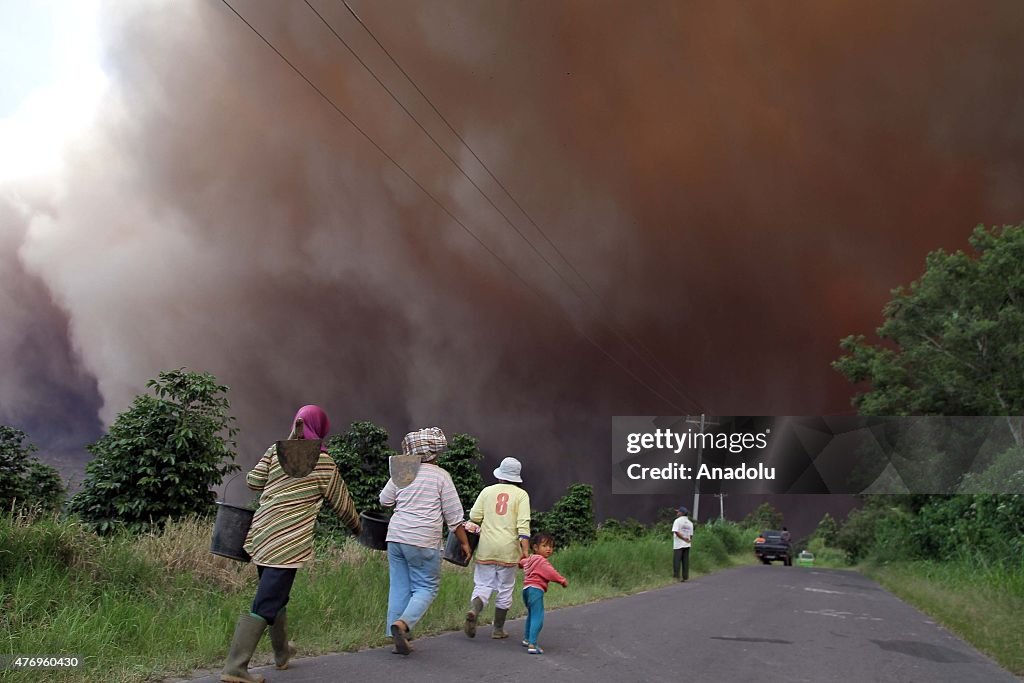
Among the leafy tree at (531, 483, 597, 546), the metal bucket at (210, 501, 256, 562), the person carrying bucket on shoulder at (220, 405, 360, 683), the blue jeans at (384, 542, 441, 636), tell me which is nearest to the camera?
the person carrying bucket on shoulder at (220, 405, 360, 683)

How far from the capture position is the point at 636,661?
755cm

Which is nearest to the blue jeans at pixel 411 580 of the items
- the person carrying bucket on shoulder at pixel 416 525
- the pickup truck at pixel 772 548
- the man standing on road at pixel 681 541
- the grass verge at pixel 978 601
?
the person carrying bucket on shoulder at pixel 416 525

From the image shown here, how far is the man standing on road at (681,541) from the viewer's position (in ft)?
73.0

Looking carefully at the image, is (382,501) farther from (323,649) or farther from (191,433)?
(191,433)

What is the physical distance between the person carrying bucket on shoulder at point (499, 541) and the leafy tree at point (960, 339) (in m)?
27.8

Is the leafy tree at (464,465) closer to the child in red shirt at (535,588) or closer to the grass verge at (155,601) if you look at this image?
the grass verge at (155,601)

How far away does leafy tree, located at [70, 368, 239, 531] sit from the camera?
1325 cm

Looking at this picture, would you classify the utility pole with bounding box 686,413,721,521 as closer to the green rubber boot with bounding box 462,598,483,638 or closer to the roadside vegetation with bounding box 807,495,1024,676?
the roadside vegetation with bounding box 807,495,1024,676

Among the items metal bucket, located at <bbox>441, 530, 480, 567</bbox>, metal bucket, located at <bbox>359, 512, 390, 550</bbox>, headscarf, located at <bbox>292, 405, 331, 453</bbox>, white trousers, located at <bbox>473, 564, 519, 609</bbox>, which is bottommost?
white trousers, located at <bbox>473, 564, 519, 609</bbox>

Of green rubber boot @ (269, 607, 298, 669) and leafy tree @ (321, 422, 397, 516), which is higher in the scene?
leafy tree @ (321, 422, 397, 516)

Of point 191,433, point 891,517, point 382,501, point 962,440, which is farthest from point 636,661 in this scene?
point 891,517

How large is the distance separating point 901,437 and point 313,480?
32.5 m

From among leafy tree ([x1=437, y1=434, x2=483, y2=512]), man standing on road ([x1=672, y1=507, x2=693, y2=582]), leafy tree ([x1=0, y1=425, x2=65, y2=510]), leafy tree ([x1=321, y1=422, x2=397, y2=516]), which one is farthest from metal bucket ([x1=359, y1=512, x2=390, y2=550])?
leafy tree ([x1=437, y1=434, x2=483, y2=512])

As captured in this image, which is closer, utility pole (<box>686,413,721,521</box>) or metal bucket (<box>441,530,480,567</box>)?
metal bucket (<box>441,530,480,567</box>)
